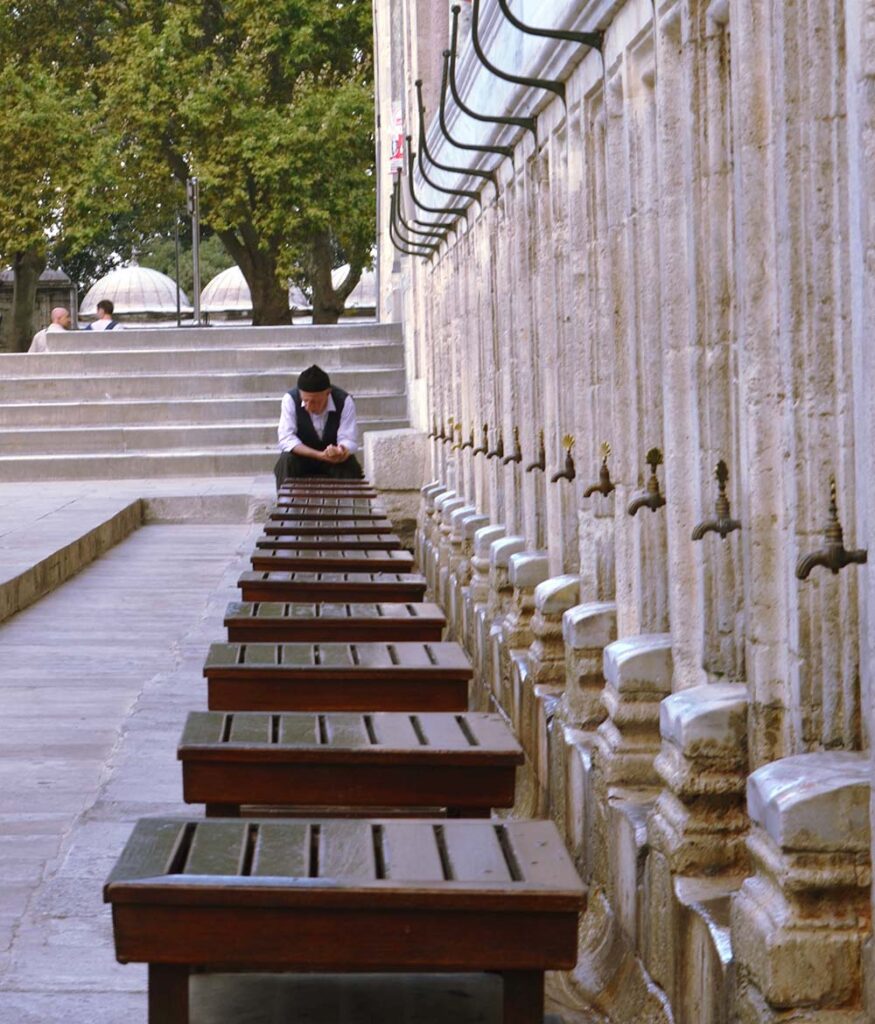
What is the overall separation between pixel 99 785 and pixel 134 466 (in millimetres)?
14832

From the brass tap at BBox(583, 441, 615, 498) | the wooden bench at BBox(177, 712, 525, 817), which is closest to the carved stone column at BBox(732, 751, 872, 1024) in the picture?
the wooden bench at BBox(177, 712, 525, 817)

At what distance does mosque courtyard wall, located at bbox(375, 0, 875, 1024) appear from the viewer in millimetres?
3217

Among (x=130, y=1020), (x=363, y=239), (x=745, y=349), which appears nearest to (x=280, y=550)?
(x=130, y=1020)

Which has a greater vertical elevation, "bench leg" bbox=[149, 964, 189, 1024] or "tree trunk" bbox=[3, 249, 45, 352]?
"tree trunk" bbox=[3, 249, 45, 352]

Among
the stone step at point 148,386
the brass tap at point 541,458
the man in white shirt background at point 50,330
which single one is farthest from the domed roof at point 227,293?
the brass tap at point 541,458

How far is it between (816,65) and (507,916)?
1.49 m

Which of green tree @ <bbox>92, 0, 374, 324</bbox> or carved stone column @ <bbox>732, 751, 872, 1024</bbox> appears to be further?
green tree @ <bbox>92, 0, 374, 324</bbox>

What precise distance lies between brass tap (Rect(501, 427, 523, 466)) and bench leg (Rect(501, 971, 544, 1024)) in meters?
4.71

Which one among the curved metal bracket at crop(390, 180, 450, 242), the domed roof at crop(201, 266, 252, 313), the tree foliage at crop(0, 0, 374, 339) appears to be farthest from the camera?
the domed roof at crop(201, 266, 252, 313)

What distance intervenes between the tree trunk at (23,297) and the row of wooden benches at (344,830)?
1328 inches

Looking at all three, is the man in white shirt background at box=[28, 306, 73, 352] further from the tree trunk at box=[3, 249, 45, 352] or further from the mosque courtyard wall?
the mosque courtyard wall

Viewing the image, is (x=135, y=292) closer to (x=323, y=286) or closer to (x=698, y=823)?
(x=323, y=286)

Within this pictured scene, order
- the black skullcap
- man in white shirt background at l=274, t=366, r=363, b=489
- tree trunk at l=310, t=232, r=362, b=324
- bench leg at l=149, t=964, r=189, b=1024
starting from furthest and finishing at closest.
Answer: tree trunk at l=310, t=232, r=362, b=324 → man in white shirt background at l=274, t=366, r=363, b=489 → the black skullcap → bench leg at l=149, t=964, r=189, b=1024

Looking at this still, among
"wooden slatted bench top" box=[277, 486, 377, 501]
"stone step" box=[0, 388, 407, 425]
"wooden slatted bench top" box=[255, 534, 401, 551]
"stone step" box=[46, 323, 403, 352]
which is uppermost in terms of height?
"stone step" box=[46, 323, 403, 352]
